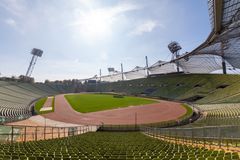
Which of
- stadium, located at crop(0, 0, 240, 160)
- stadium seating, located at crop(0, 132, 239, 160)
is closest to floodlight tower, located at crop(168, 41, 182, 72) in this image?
stadium, located at crop(0, 0, 240, 160)

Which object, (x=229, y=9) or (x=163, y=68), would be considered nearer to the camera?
(x=229, y=9)

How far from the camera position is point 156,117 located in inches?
1972

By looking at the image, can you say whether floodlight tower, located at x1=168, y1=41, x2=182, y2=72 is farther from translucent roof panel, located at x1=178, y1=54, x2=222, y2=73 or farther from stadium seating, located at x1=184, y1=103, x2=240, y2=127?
stadium seating, located at x1=184, y1=103, x2=240, y2=127

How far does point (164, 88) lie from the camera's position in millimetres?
92438

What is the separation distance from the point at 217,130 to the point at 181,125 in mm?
18042

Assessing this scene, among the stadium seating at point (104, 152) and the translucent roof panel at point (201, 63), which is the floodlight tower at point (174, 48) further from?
the stadium seating at point (104, 152)

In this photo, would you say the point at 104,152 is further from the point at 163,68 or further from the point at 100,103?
the point at 163,68

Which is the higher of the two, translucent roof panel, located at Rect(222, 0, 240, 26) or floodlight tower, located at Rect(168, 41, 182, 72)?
floodlight tower, located at Rect(168, 41, 182, 72)

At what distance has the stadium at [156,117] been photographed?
46.9ft

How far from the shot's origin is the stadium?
14281mm

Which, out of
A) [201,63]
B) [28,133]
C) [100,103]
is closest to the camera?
[28,133]

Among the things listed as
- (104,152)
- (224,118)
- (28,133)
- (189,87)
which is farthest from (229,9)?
(189,87)

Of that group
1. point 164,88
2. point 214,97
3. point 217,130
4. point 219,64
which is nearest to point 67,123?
point 217,130

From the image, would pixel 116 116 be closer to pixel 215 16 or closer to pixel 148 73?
pixel 215 16
